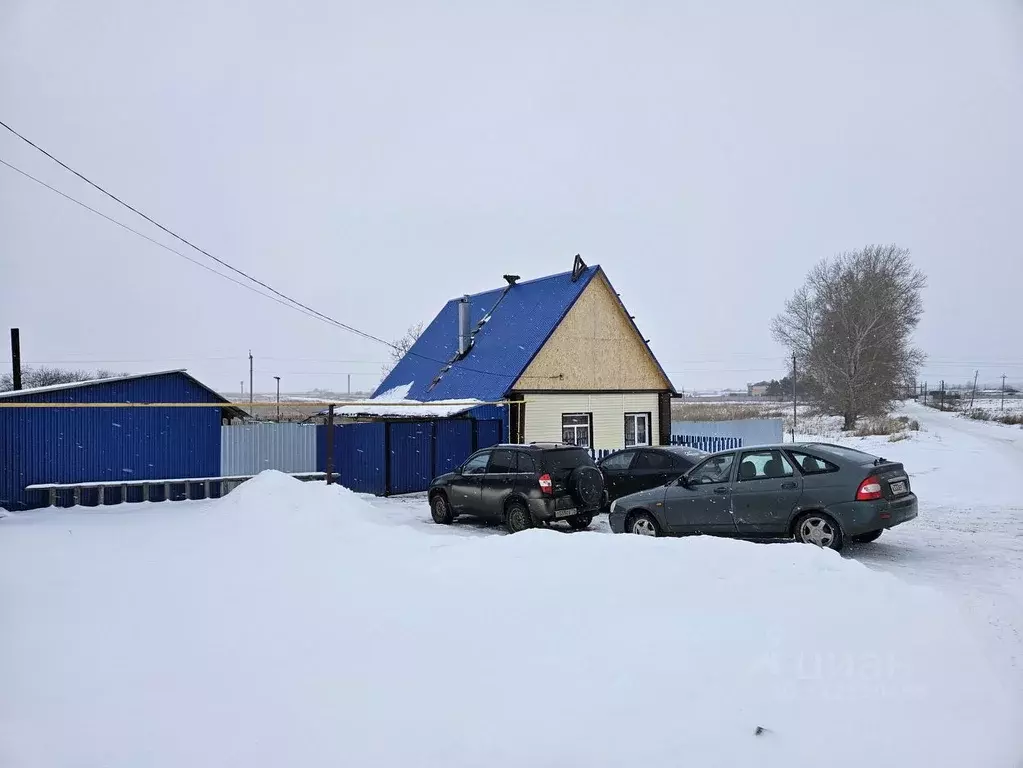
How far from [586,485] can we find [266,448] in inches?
336

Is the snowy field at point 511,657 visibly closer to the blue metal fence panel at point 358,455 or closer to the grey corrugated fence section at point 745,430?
the blue metal fence panel at point 358,455

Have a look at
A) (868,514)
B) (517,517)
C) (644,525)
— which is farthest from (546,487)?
(868,514)

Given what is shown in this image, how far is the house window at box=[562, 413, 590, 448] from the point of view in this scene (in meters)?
23.1

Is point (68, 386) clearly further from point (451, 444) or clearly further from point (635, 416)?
point (635, 416)

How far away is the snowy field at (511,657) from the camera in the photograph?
4234 millimetres

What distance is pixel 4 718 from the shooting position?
457 centimetres

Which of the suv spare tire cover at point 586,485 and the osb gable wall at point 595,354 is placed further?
the osb gable wall at point 595,354

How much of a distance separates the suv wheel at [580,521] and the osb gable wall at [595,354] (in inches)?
349

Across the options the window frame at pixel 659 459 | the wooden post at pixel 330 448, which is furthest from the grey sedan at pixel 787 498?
the wooden post at pixel 330 448

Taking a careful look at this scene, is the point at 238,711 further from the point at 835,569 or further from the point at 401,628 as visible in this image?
the point at 835,569

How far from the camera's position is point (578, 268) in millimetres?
24312

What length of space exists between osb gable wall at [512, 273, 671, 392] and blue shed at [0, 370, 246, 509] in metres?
9.62

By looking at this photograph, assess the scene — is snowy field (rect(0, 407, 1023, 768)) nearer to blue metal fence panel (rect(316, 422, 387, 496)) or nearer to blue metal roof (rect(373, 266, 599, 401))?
blue metal fence panel (rect(316, 422, 387, 496))

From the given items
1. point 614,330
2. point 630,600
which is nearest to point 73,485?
point 630,600
